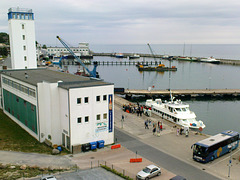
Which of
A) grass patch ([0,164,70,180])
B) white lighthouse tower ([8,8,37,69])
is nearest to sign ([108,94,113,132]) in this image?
grass patch ([0,164,70,180])

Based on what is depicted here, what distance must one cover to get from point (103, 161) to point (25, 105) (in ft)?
52.7

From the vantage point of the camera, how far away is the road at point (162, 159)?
23.4m

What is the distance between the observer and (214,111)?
2429 inches

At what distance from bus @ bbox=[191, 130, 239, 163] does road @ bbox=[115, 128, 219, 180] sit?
1.63 meters

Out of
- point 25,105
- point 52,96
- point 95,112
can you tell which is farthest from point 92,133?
point 25,105

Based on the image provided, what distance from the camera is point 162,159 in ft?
87.5

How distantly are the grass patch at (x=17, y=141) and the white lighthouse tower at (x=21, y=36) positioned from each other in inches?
798

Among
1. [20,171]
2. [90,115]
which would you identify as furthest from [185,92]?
[20,171]

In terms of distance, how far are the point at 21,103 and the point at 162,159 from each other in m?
22.9

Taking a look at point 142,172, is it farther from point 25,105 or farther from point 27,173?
→ point 25,105

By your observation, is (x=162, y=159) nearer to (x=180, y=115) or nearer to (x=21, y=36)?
(x=180, y=115)

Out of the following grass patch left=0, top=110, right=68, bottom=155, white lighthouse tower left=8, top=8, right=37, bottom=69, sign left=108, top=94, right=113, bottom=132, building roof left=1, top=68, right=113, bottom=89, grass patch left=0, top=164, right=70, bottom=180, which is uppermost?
white lighthouse tower left=8, top=8, right=37, bottom=69

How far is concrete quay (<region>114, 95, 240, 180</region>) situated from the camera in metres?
24.7

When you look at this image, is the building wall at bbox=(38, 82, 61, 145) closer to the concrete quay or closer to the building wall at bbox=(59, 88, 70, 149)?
the building wall at bbox=(59, 88, 70, 149)
